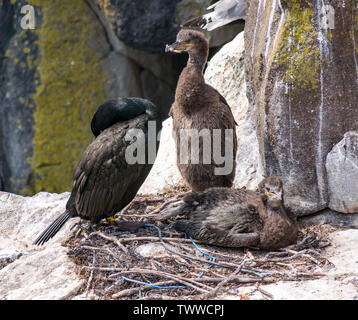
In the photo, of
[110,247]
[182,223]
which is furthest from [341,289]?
[110,247]

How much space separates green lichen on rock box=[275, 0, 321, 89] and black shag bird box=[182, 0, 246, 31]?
2.67 m

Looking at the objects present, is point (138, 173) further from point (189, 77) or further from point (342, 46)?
point (342, 46)

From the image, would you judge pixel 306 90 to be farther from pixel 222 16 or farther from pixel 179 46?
pixel 222 16

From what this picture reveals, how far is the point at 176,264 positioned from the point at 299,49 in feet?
7.12

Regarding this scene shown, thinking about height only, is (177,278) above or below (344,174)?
below

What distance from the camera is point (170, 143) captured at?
7.38m

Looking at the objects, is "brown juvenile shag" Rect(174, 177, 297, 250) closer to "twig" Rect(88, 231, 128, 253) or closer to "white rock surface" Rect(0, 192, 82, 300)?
"twig" Rect(88, 231, 128, 253)

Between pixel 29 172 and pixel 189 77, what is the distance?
5.13 m

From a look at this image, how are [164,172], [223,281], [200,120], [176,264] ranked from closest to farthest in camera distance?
1. [223,281]
2. [176,264]
3. [200,120]
4. [164,172]

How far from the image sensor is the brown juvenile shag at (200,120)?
5801 millimetres

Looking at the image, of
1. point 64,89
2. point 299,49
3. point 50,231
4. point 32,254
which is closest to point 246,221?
point 299,49

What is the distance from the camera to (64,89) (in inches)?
393

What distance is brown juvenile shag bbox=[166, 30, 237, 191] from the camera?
580 cm

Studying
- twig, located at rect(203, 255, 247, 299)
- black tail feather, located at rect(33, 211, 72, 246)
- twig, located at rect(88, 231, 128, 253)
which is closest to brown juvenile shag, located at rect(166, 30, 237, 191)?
twig, located at rect(88, 231, 128, 253)
